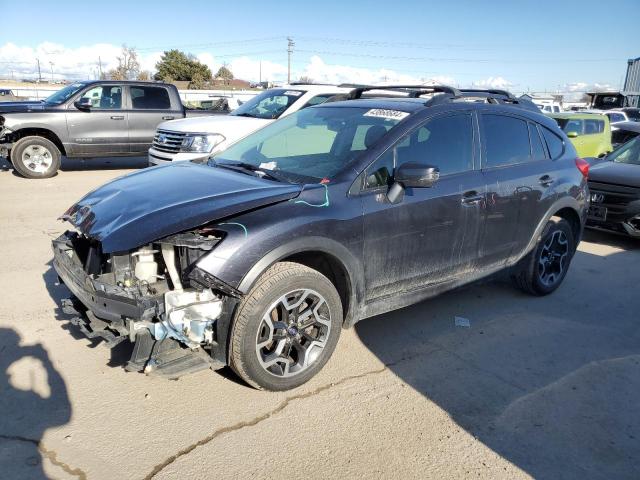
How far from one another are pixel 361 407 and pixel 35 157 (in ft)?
30.9

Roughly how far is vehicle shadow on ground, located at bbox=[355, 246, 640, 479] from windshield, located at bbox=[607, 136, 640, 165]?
3411mm

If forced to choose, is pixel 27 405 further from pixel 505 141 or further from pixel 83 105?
pixel 83 105

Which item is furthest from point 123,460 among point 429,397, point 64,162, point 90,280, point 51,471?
point 64,162

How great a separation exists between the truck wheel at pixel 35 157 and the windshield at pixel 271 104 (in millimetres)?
3862

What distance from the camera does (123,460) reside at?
2568 millimetres

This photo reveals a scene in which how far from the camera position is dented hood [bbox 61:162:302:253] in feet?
9.37

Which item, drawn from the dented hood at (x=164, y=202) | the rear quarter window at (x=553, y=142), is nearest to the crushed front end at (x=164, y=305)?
the dented hood at (x=164, y=202)

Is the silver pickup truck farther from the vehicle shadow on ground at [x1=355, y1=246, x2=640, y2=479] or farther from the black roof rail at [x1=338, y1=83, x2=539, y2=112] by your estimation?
the vehicle shadow on ground at [x1=355, y1=246, x2=640, y2=479]

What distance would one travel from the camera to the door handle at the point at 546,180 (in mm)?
4648

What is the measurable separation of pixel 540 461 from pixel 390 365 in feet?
3.88

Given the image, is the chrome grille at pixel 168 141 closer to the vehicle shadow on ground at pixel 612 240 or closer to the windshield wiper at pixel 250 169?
the windshield wiper at pixel 250 169

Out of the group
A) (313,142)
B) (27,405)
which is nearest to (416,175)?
(313,142)

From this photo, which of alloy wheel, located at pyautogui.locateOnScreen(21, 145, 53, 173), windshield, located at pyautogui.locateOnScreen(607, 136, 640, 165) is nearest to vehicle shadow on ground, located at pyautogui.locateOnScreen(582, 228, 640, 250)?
windshield, located at pyautogui.locateOnScreen(607, 136, 640, 165)

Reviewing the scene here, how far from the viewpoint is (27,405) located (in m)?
2.92
